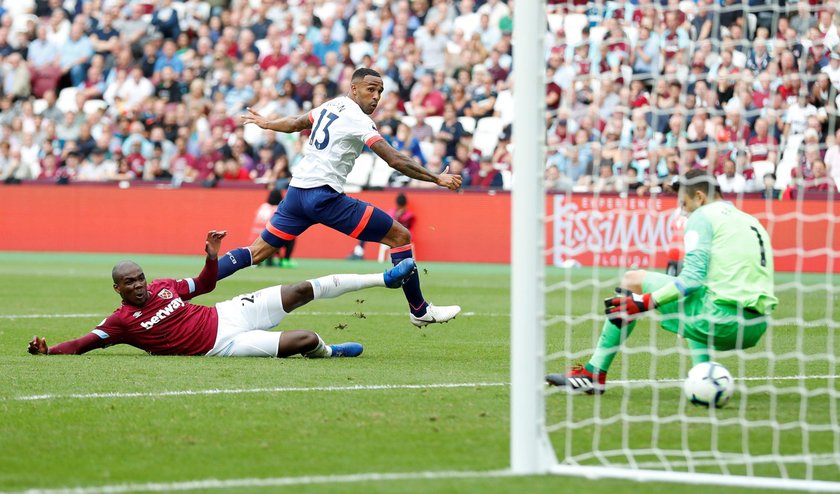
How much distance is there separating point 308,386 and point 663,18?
7785 mm

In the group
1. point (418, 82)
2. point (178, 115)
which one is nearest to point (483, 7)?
point (418, 82)

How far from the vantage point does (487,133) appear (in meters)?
24.2

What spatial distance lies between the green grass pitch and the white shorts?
0.21 m

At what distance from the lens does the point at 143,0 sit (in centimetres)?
3036

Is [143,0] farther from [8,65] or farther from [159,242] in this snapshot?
[159,242]

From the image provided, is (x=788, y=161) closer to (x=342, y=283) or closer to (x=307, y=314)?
(x=307, y=314)

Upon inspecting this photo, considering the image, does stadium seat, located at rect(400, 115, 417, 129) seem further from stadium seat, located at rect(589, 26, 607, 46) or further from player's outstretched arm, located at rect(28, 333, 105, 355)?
player's outstretched arm, located at rect(28, 333, 105, 355)

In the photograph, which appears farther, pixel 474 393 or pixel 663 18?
pixel 663 18

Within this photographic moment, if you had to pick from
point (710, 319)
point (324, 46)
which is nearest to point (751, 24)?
point (710, 319)

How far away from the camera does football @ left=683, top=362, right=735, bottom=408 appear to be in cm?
725

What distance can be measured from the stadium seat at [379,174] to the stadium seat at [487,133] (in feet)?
6.01

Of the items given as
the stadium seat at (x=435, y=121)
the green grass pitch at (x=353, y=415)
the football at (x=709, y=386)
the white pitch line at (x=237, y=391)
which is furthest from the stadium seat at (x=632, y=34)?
the stadium seat at (x=435, y=121)

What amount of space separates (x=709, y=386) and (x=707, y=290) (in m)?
0.71

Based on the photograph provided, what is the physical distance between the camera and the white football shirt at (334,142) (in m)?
10.7
